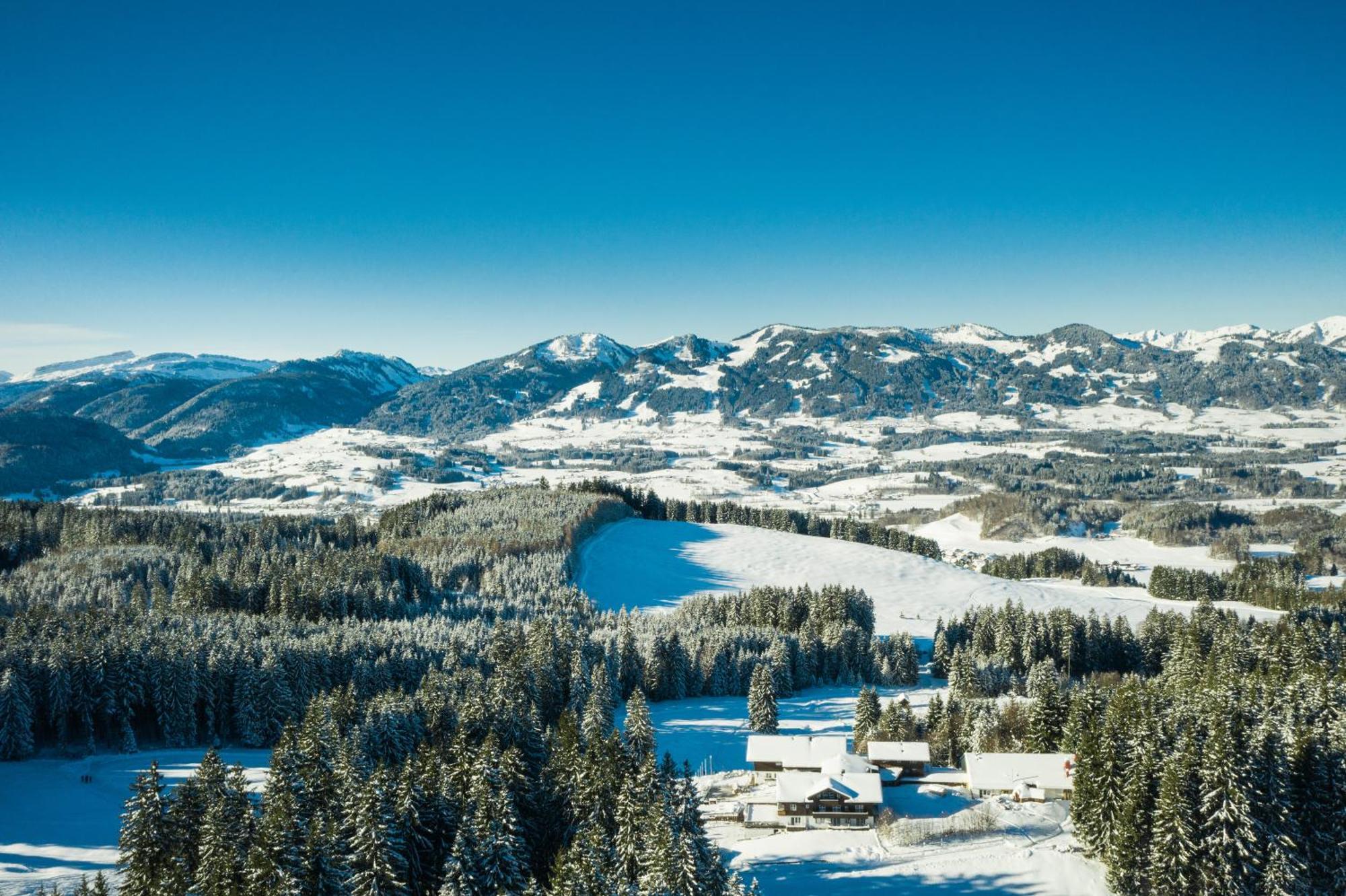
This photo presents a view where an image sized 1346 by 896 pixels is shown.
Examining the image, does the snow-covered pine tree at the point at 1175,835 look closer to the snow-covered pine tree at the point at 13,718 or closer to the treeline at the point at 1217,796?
the treeline at the point at 1217,796

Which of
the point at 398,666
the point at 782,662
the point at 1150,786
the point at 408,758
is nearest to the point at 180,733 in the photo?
the point at 398,666

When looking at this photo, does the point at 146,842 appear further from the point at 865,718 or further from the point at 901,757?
the point at 865,718

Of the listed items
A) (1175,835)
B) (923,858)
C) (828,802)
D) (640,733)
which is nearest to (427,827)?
(640,733)

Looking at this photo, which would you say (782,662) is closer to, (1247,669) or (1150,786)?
(1247,669)

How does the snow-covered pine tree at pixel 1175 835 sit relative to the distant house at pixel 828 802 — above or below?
above

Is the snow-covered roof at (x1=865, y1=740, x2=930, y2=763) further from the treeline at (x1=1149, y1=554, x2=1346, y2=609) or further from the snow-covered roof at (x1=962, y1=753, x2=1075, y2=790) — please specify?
the treeline at (x1=1149, y1=554, x2=1346, y2=609)

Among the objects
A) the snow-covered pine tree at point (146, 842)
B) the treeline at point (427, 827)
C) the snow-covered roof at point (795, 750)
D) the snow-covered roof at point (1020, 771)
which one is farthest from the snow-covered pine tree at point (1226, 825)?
the snow-covered pine tree at point (146, 842)
